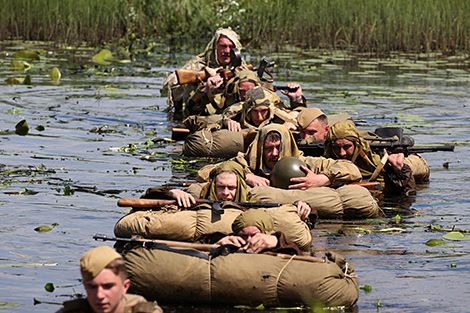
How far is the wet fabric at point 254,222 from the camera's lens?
24.8 ft

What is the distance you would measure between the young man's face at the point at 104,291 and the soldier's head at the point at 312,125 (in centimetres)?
766

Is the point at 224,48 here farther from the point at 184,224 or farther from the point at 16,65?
the point at 16,65

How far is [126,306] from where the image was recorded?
5.39m

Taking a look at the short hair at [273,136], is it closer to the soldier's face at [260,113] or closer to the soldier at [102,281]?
the soldier's face at [260,113]

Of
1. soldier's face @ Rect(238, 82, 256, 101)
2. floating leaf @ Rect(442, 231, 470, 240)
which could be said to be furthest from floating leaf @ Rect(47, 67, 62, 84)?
floating leaf @ Rect(442, 231, 470, 240)

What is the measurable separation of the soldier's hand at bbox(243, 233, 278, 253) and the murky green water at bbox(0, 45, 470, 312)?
0.86m

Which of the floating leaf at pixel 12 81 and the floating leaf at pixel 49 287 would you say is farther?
the floating leaf at pixel 12 81

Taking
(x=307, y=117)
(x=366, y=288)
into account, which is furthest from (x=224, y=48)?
(x=366, y=288)

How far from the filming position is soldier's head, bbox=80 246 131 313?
5074 millimetres

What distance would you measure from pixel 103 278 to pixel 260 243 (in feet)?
8.00

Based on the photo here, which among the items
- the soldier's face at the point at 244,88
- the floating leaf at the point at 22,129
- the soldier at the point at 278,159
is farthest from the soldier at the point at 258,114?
the floating leaf at the point at 22,129

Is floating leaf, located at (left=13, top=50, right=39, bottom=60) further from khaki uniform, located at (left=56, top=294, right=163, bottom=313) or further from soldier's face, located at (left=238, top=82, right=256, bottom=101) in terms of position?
khaki uniform, located at (left=56, top=294, right=163, bottom=313)

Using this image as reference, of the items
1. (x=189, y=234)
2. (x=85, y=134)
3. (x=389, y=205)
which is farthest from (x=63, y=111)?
(x=189, y=234)

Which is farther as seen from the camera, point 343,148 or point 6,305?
point 343,148
